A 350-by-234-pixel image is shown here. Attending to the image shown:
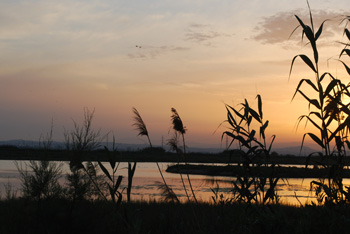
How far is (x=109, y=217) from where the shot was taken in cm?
912

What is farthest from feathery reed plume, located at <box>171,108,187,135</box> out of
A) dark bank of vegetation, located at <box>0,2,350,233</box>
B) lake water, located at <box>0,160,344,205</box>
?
A: lake water, located at <box>0,160,344,205</box>

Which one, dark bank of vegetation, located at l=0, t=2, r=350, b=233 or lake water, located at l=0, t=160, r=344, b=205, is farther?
lake water, located at l=0, t=160, r=344, b=205

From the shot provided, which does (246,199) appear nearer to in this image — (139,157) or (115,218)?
(115,218)

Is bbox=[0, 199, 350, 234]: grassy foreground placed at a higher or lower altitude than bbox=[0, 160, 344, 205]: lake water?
higher

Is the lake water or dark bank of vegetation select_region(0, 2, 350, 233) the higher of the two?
dark bank of vegetation select_region(0, 2, 350, 233)

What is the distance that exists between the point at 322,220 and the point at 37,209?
20.8ft

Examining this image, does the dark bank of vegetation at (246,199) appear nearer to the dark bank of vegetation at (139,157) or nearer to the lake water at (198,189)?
the dark bank of vegetation at (139,157)

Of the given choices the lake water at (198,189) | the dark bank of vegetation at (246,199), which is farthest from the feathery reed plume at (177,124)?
the lake water at (198,189)

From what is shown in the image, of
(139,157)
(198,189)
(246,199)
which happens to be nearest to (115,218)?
(246,199)

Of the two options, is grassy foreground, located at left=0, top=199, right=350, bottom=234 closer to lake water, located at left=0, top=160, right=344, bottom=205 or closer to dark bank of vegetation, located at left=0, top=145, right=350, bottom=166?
dark bank of vegetation, located at left=0, top=145, right=350, bottom=166

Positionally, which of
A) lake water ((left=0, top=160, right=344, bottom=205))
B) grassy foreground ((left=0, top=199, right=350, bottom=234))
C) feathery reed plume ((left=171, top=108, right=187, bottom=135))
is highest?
feathery reed plume ((left=171, top=108, right=187, bottom=135))

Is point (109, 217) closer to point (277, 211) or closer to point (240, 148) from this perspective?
point (240, 148)

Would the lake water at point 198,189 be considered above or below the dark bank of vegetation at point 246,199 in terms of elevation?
below

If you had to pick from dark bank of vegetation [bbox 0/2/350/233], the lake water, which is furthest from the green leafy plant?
the lake water
